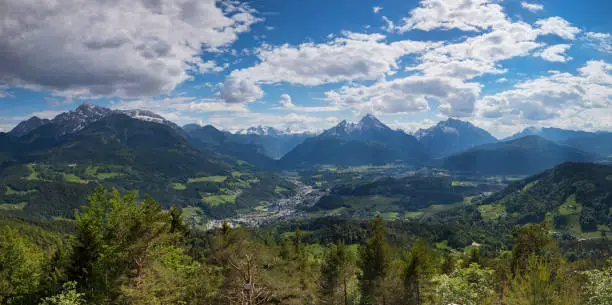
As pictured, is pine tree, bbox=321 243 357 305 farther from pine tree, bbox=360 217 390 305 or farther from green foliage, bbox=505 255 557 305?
green foliage, bbox=505 255 557 305

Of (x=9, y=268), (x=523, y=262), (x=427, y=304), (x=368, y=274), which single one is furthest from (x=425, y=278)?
(x=9, y=268)

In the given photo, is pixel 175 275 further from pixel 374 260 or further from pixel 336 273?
pixel 336 273

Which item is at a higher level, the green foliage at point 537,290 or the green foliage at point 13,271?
the green foliage at point 537,290

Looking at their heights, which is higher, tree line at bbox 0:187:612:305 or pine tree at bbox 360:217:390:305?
tree line at bbox 0:187:612:305

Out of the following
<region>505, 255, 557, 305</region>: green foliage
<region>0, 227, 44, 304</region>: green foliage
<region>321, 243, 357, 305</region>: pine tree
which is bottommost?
<region>321, 243, 357, 305</region>: pine tree

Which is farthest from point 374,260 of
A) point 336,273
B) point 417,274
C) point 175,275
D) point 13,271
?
point 13,271

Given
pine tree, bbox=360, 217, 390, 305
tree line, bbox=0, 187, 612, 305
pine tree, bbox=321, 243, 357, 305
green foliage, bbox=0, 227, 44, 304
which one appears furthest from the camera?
pine tree, bbox=321, 243, 357, 305

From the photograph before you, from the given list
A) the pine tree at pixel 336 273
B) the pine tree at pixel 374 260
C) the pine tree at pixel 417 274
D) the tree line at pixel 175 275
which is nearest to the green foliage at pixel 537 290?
the tree line at pixel 175 275

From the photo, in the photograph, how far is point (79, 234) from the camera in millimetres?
30328

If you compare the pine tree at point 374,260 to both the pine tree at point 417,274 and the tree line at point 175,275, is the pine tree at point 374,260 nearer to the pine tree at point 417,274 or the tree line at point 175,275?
the tree line at point 175,275

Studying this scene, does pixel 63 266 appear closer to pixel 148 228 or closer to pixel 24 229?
pixel 148 228

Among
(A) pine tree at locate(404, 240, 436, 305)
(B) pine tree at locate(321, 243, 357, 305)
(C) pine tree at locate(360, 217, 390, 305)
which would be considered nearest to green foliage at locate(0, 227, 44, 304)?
(B) pine tree at locate(321, 243, 357, 305)

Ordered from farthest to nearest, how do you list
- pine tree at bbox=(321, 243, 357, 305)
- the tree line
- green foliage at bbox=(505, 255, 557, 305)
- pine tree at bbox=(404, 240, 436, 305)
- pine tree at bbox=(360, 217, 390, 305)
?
pine tree at bbox=(321, 243, 357, 305), pine tree at bbox=(360, 217, 390, 305), pine tree at bbox=(404, 240, 436, 305), the tree line, green foliage at bbox=(505, 255, 557, 305)

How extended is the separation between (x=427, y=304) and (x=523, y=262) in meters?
16.1
